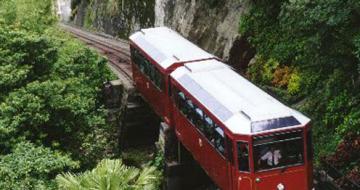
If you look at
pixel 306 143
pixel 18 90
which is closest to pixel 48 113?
pixel 18 90

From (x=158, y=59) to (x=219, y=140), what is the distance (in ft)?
20.7

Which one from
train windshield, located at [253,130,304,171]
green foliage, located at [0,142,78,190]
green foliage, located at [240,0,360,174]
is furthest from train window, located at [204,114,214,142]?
green foliage, located at [0,142,78,190]

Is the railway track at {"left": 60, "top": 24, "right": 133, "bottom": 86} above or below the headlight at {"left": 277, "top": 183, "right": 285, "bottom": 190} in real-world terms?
below

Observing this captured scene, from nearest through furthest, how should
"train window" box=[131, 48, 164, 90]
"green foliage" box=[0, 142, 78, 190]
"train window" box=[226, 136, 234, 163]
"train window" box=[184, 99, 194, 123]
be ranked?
1. "train window" box=[226, 136, 234, 163]
2. "green foliage" box=[0, 142, 78, 190]
3. "train window" box=[184, 99, 194, 123]
4. "train window" box=[131, 48, 164, 90]

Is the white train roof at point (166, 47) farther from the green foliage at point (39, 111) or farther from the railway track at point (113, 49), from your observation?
the railway track at point (113, 49)

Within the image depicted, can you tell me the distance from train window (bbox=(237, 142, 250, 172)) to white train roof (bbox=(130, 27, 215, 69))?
6.44m

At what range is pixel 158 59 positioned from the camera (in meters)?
21.8

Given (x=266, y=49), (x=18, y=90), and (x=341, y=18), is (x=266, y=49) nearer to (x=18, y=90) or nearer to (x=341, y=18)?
(x=341, y=18)

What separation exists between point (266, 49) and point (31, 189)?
40.8 ft

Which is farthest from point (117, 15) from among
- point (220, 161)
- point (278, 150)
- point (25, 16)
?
point (278, 150)

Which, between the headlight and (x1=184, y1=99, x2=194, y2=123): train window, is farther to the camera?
(x1=184, y1=99, x2=194, y2=123): train window

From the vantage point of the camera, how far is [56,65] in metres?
21.4

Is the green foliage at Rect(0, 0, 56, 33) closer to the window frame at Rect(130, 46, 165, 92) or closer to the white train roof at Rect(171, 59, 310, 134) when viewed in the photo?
the window frame at Rect(130, 46, 165, 92)

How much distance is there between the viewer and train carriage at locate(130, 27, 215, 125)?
21.1m
